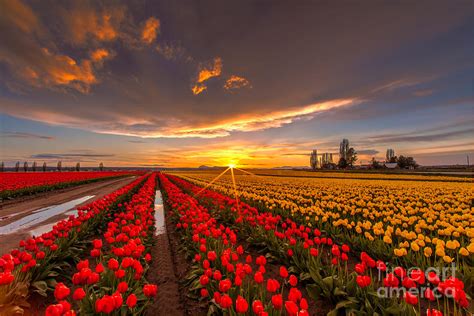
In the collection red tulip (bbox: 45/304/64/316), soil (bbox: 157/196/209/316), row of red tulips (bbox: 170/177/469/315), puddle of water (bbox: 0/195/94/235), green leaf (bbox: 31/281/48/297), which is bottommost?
puddle of water (bbox: 0/195/94/235)

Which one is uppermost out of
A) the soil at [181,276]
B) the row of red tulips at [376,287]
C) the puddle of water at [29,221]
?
the row of red tulips at [376,287]

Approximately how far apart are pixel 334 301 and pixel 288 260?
5.32 ft

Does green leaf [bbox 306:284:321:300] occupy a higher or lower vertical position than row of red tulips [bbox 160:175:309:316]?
lower

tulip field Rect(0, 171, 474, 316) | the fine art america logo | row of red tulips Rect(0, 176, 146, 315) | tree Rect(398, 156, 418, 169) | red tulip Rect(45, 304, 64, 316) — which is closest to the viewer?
red tulip Rect(45, 304, 64, 316)

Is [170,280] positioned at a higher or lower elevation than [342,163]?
lower

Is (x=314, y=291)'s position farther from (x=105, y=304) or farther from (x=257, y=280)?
(x=105, y=304)

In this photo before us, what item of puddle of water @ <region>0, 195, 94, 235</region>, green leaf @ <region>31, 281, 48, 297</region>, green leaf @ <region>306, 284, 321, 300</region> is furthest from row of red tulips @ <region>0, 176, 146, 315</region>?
puddle of water @ <region>0, 195, 94, 235</region>

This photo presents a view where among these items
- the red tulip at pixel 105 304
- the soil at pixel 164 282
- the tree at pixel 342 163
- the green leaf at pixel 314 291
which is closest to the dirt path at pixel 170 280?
the soil at pixel 164 282

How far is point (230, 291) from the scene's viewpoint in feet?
10.7

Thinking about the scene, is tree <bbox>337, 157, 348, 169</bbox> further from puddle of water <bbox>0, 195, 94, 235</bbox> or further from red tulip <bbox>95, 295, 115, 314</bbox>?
red tulip <bbox>95, 295, 115, 314</bbox>

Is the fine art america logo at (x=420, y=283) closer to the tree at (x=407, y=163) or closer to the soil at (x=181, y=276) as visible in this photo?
the soil at (x=181, y=276)

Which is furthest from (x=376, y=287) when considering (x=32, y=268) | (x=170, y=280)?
(x=32, y=268)

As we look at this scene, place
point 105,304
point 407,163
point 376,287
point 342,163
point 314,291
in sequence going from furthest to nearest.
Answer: point 342,163 → point 407,163 → point 376,287 → point 314,291 → point 105,304

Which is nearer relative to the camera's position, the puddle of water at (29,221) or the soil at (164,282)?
the soil at (164,282)
